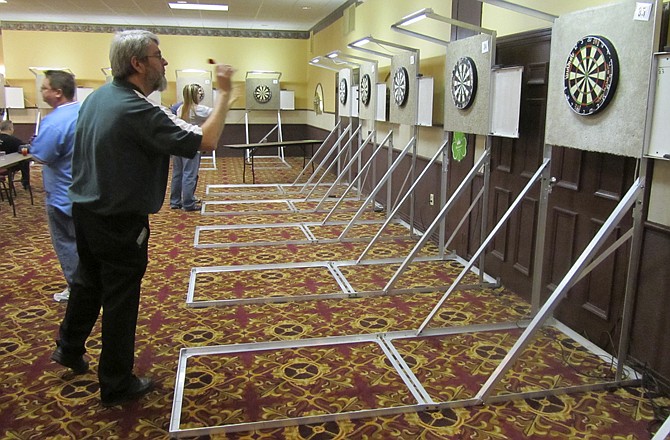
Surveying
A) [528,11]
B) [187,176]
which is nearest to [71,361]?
[528,11]

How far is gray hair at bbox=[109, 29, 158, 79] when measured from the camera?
2322 millimetres

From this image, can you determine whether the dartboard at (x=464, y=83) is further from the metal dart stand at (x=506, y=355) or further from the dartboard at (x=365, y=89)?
the dartboard at (x=365, y=89)

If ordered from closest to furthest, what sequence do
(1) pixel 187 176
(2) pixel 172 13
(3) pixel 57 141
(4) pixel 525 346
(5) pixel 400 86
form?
(4) pixel 525 346
(3) pixel 57 141
(5) pixel 400 86
(1) pixel 187 176
(2) pixel 172 13

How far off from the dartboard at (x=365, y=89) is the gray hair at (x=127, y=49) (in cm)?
494

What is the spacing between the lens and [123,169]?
7.61 ft

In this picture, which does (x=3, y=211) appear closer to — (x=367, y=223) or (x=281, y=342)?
(x=367, y=223)

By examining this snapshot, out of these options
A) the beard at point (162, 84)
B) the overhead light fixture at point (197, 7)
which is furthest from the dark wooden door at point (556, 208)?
the overhead light fixture at point (197, 7)

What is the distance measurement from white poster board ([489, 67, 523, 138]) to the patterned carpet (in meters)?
1.21

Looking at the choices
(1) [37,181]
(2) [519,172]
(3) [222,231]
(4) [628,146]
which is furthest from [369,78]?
(1) [37,181]

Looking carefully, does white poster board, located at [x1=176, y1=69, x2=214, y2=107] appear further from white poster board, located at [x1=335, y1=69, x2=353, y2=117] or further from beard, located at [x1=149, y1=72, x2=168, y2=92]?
beard, located at [x1=149, y1=72, x2=168, y2=92]

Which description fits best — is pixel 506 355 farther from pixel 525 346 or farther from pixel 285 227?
pixel 285 227

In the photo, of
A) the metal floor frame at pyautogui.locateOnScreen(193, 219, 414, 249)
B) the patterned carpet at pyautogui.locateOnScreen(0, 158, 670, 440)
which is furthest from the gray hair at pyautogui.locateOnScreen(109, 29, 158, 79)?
the metal floor frame at pyautogui.locateOnScreen(193, 219, 414, 249)

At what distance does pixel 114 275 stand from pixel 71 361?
0.72 metres

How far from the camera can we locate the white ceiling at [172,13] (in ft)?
32.9
